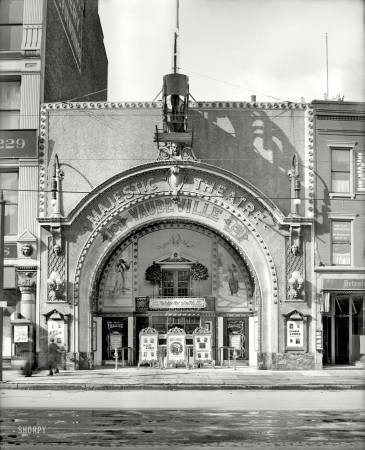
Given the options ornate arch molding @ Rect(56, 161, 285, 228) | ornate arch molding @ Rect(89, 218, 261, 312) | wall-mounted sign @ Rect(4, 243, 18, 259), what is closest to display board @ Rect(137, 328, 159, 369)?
ornate arch molding @ Rect(89, 218, 261, 312)

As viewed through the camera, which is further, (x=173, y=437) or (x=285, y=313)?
(x=285, y=313)

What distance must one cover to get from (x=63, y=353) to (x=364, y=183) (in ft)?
46.5

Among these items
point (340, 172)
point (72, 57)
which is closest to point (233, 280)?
point (340, 172)

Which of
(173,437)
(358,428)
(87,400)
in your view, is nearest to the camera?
(173,437)

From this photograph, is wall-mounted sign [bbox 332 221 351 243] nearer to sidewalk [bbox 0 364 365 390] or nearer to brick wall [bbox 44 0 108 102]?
sidewalk [bbox 0 364 365 390]

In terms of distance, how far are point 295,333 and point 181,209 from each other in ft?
22.6

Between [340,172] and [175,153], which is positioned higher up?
[175,153]

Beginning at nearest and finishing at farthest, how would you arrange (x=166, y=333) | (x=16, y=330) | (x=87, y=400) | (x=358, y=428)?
(x=358, y=428) < (x=87, y=400) < (x=16, y=330) < (x=166, y=333)

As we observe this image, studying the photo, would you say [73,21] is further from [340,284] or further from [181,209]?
[340,284]

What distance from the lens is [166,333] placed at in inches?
1247

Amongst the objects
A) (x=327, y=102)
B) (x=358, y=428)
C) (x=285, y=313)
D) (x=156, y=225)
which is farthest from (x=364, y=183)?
(x=358, y=428)

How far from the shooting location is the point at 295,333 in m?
30.5

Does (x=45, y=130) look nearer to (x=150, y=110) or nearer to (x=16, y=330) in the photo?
(x=150, y=110)

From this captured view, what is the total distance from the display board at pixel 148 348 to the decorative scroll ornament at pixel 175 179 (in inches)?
222
